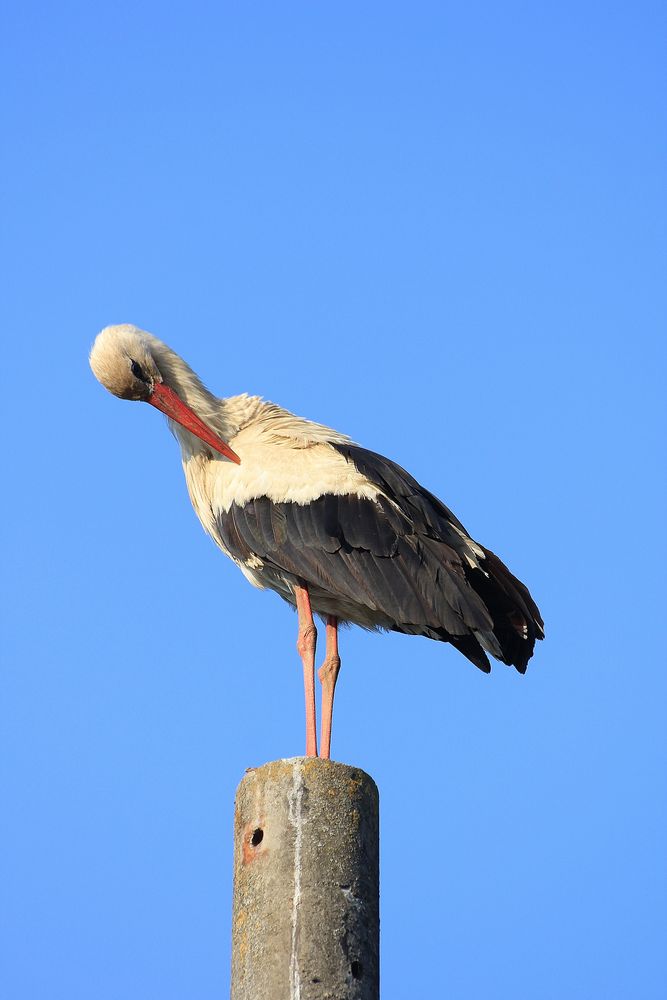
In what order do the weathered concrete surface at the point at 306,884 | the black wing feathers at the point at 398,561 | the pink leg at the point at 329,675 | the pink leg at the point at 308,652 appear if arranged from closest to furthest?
the weathered concrete surface at the point at 306,884 < the pink leg at the point at 308,652 < the pink leg at the point at 329,675 < the black wing feathers at the point at 398,561

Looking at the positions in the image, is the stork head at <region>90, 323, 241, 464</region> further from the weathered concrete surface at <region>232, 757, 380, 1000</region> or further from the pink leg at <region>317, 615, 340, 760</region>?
the weathered concrete surface at <region>232, 757, 380, 1000</region>

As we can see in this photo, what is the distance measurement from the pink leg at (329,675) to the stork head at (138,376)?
4.55ft

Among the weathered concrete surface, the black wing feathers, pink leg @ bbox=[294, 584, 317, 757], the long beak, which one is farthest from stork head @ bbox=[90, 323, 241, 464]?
the weathered concrete surface

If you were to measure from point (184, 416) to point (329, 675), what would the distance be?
85.4 inches

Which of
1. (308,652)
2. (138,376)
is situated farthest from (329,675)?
(138,376)

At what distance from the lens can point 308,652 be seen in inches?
404

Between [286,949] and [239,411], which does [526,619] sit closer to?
[239,411]

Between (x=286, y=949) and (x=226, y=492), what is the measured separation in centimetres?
420

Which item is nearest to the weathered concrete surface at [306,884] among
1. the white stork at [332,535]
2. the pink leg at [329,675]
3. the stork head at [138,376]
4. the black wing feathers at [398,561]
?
the pink leg at [329,675]

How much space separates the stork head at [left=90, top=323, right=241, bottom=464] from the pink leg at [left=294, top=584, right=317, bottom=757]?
114 centimetres

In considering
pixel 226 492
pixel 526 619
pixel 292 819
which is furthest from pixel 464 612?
pixel 292 819

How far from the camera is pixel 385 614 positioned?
10.5m

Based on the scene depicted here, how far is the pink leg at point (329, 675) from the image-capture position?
987cm

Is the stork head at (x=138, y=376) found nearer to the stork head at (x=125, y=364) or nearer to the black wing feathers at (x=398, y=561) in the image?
the stork head at (x=125, y=364)
